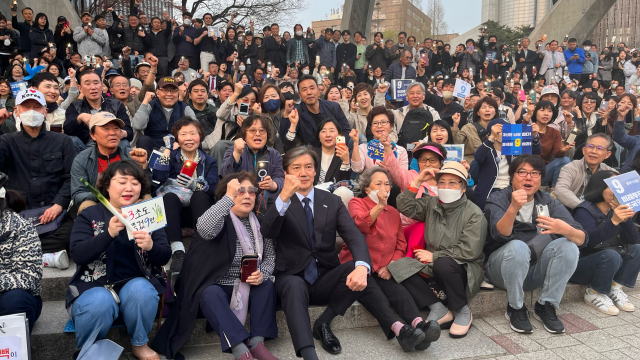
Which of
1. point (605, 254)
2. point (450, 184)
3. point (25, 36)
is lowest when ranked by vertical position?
point (605, 254)

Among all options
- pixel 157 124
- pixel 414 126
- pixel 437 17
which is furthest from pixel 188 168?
pixel 437 17

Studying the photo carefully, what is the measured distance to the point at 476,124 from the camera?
6.73 m

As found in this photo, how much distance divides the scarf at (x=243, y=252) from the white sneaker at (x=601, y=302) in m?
3.39

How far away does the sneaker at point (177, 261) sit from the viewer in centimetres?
443

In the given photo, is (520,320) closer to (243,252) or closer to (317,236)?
(317,236)

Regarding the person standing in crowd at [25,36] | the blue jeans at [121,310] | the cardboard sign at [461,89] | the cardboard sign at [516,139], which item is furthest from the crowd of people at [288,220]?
the person standing in crowd at [25,36]

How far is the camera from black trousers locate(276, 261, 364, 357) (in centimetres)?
345

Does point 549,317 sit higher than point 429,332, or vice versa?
point 429,332

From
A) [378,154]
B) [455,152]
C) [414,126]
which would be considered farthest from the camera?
[414,126]

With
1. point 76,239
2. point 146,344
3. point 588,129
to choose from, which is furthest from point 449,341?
point 588,129

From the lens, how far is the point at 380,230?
443cm

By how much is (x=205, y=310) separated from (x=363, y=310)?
1.45 meters

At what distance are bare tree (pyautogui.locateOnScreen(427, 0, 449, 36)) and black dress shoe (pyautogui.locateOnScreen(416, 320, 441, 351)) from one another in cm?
5825

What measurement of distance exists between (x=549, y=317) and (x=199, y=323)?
312 centimetres
